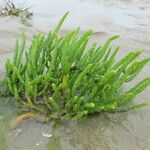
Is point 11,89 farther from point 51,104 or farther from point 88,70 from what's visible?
point 88,70

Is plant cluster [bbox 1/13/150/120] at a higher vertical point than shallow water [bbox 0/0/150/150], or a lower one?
higher

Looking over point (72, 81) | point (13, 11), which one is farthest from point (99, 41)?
point (72, 81)

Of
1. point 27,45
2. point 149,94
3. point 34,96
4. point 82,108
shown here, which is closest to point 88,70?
point 82,108

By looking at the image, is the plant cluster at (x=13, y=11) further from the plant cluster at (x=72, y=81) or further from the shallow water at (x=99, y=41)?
the plant cluster at (x=72, y=81)

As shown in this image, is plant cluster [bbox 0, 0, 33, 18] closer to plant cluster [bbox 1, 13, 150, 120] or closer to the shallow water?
the shallow water

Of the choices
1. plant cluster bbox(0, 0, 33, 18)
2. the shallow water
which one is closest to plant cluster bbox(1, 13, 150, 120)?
the shallow water

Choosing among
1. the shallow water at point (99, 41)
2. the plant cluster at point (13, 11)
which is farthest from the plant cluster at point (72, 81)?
the plant cluster at point (13, 11)

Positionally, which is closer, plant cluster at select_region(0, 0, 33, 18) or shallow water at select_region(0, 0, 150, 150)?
shallow water at select_region(0, 0, 150, 150)
